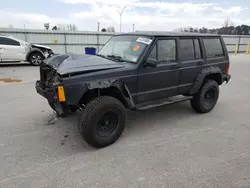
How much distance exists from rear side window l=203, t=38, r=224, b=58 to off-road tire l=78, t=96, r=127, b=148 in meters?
2.70

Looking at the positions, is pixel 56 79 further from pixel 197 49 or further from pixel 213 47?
pixel 213 47

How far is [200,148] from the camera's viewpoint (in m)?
3.24

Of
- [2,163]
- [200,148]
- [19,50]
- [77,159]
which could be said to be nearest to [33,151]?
[2,163]

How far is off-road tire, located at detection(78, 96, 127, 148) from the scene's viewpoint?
2941mm

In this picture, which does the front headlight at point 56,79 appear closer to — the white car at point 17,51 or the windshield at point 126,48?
the windshield at point 126,48

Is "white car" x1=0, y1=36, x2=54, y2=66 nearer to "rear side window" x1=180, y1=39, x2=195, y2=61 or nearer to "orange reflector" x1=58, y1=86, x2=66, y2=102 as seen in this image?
"rear side window" x1=180, y1=39, x2=195, y2=61

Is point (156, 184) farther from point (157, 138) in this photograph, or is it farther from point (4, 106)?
point (4, 106)

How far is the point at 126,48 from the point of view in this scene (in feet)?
12.5

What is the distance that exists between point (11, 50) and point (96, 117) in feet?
33.8

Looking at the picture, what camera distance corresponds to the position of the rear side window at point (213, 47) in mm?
4578

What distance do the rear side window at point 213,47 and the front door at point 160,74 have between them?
1079 millimetres

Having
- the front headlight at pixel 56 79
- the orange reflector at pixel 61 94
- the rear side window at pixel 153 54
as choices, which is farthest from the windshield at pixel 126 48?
the orange reflector at pixel 61 94


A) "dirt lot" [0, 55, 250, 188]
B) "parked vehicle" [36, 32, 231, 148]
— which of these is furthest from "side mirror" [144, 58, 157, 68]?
"dirt lot" [0, 55, 250, 188]

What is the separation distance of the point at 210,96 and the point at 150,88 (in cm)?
194
